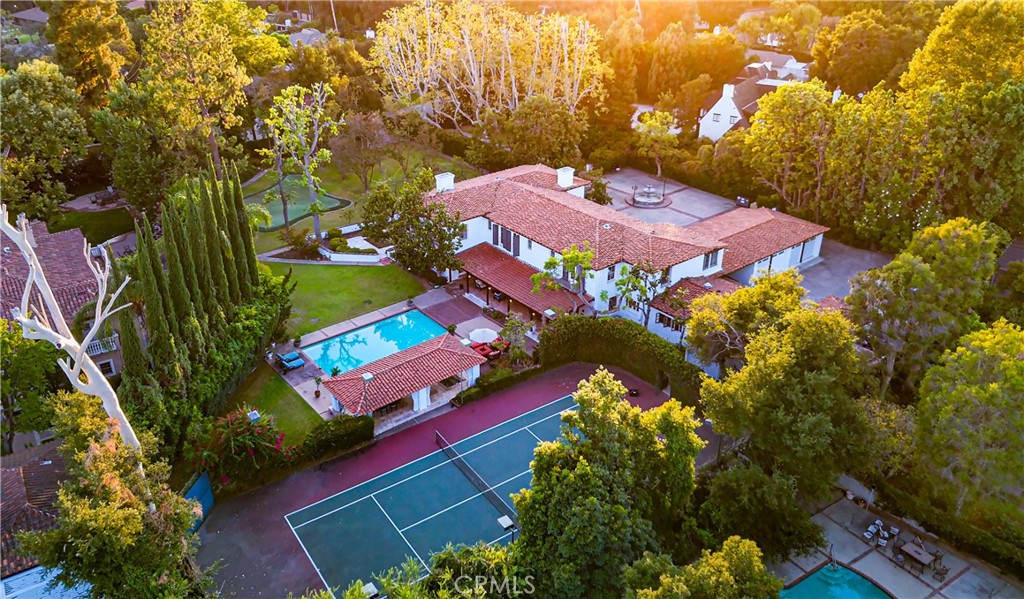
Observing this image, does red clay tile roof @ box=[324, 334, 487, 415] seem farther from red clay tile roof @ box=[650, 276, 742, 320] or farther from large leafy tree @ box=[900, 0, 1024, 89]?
large leafy tree @ box=[900, 0, 1024, 89]

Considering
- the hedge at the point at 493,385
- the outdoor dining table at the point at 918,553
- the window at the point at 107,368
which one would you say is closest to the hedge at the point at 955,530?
the outdoor dining table at the point at 918,553

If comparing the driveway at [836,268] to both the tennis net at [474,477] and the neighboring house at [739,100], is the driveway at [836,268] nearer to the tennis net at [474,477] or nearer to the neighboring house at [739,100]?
the neighboring house at [739,100]

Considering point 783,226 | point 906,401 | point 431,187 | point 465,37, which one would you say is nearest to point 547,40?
point 465,37

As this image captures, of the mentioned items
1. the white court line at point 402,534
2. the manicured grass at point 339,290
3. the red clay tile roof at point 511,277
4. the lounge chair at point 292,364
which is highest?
the red clay tile roof at point 511,277

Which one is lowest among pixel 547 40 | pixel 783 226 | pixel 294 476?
pixel 294 476

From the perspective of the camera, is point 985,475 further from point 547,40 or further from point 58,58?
point 58,58

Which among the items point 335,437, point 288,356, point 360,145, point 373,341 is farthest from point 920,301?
point 360,145

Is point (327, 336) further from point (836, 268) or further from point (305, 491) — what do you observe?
point (836, 268)
